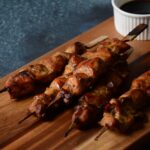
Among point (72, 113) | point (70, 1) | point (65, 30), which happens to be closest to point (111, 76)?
point (72, 113)

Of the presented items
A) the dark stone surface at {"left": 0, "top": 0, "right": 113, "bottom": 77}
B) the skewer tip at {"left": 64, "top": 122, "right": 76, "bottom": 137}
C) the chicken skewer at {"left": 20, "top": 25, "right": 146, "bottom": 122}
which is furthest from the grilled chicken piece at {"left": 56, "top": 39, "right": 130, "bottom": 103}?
the dark stone surface at {"left": 0, "top": 0, "right": 113, "bottom": 77}

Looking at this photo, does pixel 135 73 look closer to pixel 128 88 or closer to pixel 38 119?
pixel 128 88

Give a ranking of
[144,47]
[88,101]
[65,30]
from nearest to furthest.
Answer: [88,101] < [144,47] < [65,30]

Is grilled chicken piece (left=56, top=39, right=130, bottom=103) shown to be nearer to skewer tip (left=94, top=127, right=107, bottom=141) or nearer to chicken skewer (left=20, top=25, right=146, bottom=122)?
chicken skewer (left=20, top=25, right=146, bottom=122)

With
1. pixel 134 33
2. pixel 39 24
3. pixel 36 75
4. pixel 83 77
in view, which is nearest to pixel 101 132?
pixel 83 77

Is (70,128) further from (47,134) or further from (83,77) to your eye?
(83,77)

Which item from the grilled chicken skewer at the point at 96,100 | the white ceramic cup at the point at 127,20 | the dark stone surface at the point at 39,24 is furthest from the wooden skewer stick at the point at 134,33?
the dark stone surface at the point at 39,24

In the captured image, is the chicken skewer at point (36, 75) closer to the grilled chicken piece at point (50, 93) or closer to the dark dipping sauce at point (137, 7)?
the grilled chicken piece at point (50, 93)
